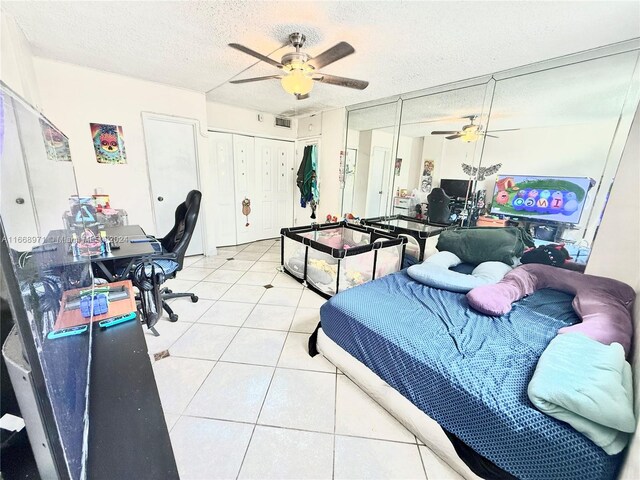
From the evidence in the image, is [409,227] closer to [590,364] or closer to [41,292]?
[590,364]

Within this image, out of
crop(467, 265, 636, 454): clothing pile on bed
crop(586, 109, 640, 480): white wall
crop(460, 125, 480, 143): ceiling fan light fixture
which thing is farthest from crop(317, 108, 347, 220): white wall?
crop(586, 109, 640, 480): white wall

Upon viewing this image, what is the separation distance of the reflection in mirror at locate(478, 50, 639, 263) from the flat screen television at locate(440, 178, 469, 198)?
0.23m

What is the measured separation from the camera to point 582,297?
180cm

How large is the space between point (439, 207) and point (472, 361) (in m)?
2.48

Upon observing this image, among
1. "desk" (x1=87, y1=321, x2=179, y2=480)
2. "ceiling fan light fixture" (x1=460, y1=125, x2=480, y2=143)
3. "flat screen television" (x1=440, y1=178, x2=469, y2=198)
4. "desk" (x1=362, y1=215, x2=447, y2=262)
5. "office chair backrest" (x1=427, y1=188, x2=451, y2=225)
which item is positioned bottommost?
"desk" (x1=87, y1=321, x2=179, y2=480)

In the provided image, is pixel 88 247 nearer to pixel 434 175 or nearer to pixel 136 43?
pixel 136 43

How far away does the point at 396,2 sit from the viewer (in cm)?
171

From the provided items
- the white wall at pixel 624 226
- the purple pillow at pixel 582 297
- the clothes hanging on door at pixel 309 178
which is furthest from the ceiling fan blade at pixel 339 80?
the clothes hanging on door at pixel 309 178

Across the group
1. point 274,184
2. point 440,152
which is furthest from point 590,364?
point 274,184

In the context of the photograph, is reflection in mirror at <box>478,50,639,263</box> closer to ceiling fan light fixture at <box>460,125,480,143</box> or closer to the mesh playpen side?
ceiling fan light fixture at <box>460,125,480,143</box>

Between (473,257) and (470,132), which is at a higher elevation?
(470,132)

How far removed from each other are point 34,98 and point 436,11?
3581 mm

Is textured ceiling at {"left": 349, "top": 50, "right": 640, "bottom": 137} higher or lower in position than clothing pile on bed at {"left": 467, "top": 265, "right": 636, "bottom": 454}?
higher

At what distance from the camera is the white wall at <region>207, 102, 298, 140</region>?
13.9 ft
